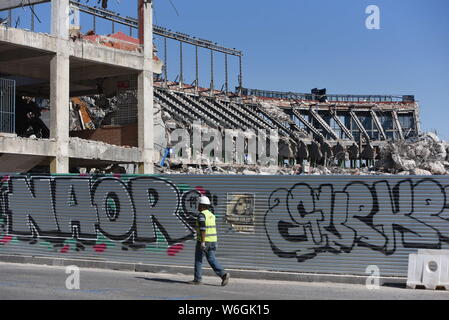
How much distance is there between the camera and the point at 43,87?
35.7 meters

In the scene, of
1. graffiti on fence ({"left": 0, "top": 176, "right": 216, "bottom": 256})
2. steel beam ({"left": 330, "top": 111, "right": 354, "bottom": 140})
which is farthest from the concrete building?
steel beam ({"left": 330, "top": 111, "right": 354, "bottom": 140})

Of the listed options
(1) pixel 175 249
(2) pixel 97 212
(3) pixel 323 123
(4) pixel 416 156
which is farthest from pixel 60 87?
(3) pixel 323 123

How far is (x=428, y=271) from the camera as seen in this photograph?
1377 cm

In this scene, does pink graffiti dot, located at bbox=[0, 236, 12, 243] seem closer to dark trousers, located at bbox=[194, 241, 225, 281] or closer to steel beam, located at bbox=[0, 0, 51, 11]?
dark trousers, located at bbox=[194, 241, 225, 281]

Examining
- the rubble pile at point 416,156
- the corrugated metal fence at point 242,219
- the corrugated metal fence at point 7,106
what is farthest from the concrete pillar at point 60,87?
the rubble pile at point 416,156

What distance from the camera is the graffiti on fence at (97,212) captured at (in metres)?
16.8

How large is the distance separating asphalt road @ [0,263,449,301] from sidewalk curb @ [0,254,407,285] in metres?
0.29

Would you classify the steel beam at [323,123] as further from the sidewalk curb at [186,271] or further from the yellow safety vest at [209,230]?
the yellow safety vest at [209,230]

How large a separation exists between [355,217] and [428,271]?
210cm

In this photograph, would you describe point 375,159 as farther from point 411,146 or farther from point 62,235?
point 62,235

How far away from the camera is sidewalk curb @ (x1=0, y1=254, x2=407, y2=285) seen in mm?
14773

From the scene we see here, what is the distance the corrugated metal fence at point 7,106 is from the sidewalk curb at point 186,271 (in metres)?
11.3

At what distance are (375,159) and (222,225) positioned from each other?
61.6 metres
